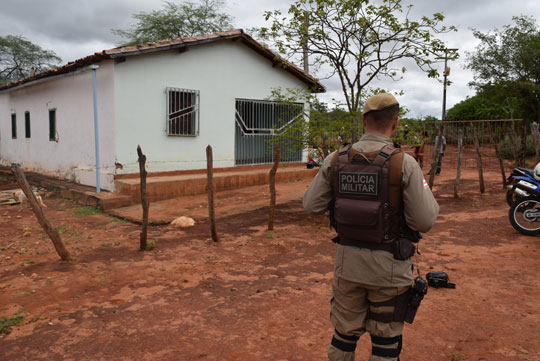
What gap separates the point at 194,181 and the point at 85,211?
2.49 meters

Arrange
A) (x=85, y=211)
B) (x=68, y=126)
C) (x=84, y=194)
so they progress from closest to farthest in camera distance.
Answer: (x=85, y=211)
(x=84, y=194)
(x=68, y=126)

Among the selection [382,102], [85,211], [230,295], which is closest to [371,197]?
[382,102]

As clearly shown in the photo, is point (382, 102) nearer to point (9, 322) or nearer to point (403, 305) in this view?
point (403, 305)

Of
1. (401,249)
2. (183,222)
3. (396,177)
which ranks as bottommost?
(183,222)

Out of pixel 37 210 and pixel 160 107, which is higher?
pixel 160 107

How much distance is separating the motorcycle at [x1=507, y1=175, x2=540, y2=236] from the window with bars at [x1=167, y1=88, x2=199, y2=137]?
23.6 feet

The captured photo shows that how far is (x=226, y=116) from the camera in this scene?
1105 cm

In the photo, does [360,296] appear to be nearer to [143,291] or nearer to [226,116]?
[143,291]

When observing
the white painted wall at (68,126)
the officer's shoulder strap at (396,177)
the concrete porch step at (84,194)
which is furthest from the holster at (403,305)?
the white painted wall at (68,126)

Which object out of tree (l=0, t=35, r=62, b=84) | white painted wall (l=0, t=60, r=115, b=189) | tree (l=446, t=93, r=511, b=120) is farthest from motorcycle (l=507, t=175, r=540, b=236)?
tree (l=0, t=35, r=62, b=84)

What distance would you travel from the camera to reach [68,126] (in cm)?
1059

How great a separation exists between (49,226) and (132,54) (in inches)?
201

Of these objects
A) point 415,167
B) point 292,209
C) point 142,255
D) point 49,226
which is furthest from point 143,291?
point 292,209

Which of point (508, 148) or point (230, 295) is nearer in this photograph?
point (230, 295)
